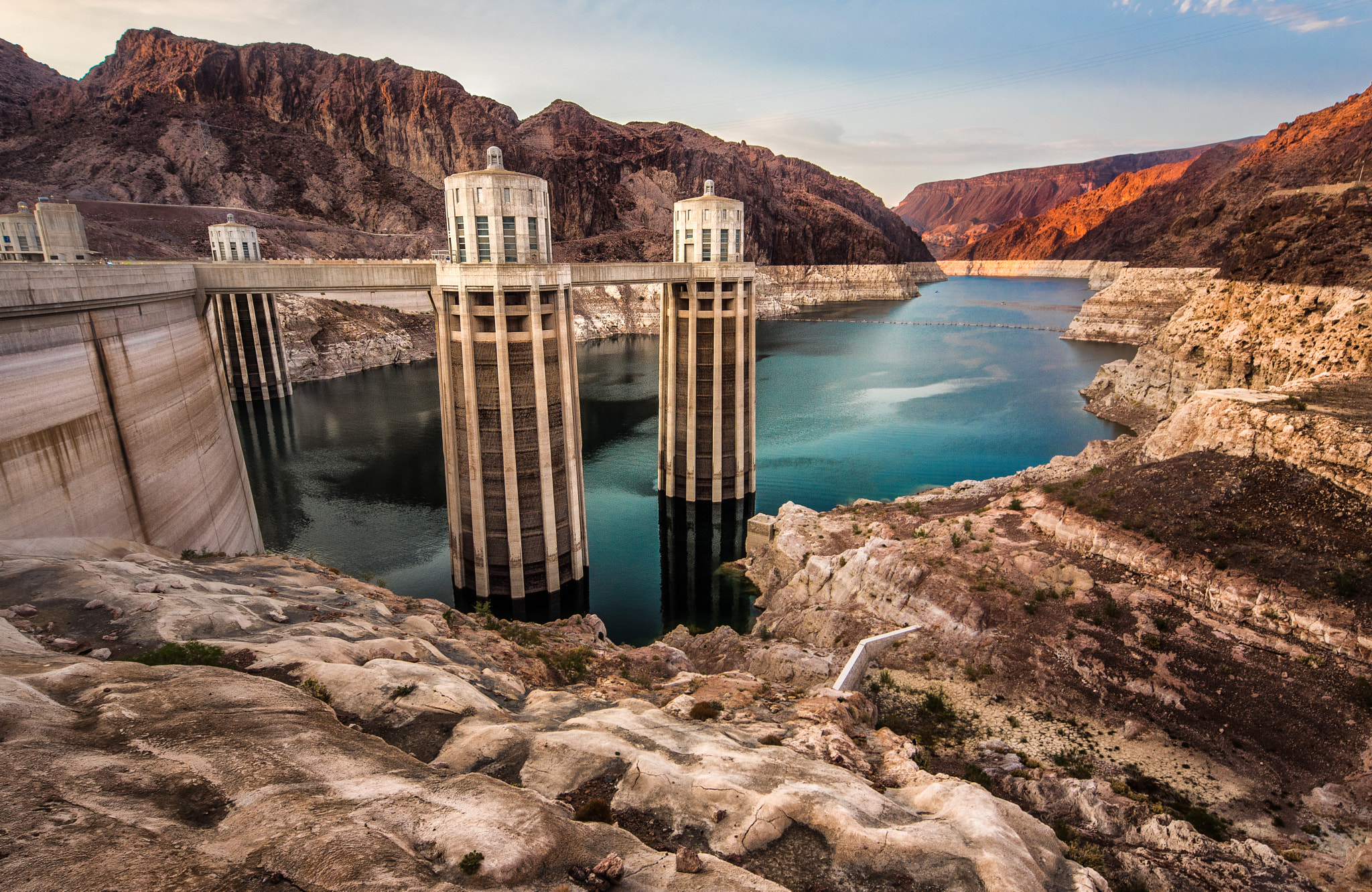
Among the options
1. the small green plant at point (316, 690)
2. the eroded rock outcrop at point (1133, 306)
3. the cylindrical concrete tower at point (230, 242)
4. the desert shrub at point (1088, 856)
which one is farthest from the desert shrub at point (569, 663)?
the eroded rock outcrop at point (1133, 306)

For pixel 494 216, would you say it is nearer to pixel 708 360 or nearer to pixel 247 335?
pixel 708 360

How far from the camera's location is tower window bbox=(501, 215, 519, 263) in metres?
25.6

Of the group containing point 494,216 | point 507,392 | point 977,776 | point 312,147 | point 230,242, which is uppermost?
point 312,147

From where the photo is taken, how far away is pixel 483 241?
25516 mm

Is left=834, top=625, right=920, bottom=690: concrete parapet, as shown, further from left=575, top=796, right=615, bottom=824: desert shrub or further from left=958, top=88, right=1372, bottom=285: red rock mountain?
left=958, top=88, right=1372, bottom=285: red rock mountain

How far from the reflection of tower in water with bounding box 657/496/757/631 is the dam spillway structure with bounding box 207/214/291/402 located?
2009 inches

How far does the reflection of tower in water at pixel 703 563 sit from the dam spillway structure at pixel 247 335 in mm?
51035

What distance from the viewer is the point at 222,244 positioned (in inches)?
2608

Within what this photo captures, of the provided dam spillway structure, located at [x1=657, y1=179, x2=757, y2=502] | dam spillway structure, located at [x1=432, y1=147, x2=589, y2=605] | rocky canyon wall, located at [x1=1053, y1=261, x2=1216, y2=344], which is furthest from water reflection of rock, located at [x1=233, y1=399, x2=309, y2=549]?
rocky canyon wall, located at [x1=1053, y1=261, x2=1216, y2=344]

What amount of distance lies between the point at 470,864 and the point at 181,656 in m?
6.52

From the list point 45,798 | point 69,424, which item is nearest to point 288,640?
point 45,798

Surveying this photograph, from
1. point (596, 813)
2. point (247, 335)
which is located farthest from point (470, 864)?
point (247, 335)

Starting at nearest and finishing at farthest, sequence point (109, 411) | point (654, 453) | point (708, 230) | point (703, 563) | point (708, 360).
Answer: point (109, 411), point (703, 563), point (708, 230), point (708, 360), point (654, 453)

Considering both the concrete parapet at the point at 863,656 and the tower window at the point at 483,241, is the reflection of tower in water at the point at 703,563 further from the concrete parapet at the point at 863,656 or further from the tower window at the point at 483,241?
the tower window at the point at 483,241
